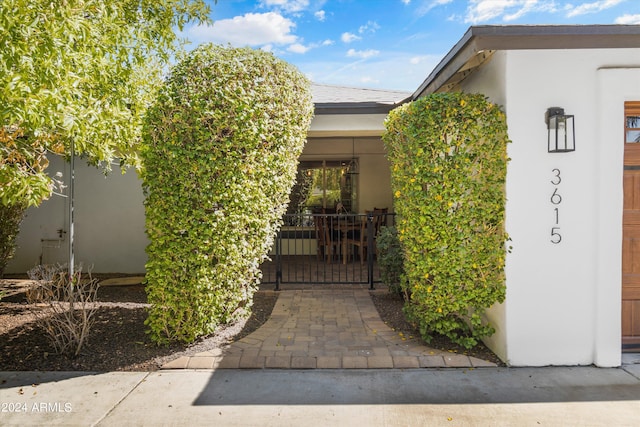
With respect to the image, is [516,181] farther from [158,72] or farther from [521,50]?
[158,72]

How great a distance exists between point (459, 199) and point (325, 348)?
195 cm

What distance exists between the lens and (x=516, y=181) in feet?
11.9

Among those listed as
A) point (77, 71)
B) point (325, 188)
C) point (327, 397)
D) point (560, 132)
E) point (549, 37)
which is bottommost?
point (327, 397)

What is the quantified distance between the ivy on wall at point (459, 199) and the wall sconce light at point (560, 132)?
0.39m

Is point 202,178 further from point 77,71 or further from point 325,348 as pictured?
point 325,348

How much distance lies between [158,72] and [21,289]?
166 inches

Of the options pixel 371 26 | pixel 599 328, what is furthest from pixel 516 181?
pixel 371 26

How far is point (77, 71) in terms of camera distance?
11.7ft

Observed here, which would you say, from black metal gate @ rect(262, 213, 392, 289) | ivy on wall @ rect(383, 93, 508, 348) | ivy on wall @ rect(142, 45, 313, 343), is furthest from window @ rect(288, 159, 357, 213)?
ivy on wall @ rect(383, 93, 508, 348)

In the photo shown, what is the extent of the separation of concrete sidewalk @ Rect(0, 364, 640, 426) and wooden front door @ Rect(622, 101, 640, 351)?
1.55 ft

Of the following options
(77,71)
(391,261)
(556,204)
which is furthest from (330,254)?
(77,71)

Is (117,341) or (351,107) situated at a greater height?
(351,107)

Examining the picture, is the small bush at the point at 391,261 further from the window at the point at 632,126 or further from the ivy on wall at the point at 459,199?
the window at the point at 632,126

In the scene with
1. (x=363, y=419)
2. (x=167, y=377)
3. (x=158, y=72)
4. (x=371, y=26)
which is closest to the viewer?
(x=363, y=419)
